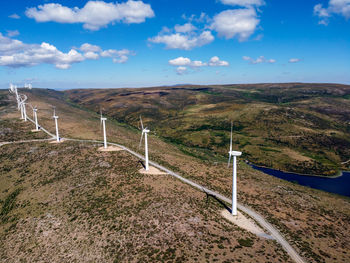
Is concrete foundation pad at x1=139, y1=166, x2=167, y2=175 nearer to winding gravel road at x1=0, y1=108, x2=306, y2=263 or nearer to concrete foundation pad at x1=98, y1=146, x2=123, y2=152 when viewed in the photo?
winding gravel road at x1=0, y1=108, x2=306, y2=263

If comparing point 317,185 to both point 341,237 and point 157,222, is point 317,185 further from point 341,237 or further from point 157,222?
point 157,222

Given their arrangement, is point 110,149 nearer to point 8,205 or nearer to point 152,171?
point 152,171

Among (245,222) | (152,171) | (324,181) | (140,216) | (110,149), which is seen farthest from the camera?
(324,181)

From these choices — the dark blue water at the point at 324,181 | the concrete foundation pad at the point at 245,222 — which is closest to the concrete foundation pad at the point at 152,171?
the concrete foundation pad at the point at 245,222

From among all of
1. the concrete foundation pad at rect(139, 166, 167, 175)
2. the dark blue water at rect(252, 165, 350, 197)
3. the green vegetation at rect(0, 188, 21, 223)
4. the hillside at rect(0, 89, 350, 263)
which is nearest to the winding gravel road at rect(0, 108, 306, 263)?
the hillside at rect(0, 89, 350, 263)

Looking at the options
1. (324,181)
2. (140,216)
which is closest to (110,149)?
(140,216)

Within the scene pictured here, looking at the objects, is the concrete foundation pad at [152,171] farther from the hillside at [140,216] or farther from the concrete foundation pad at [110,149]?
the concrete foundation pad at [110,149]
